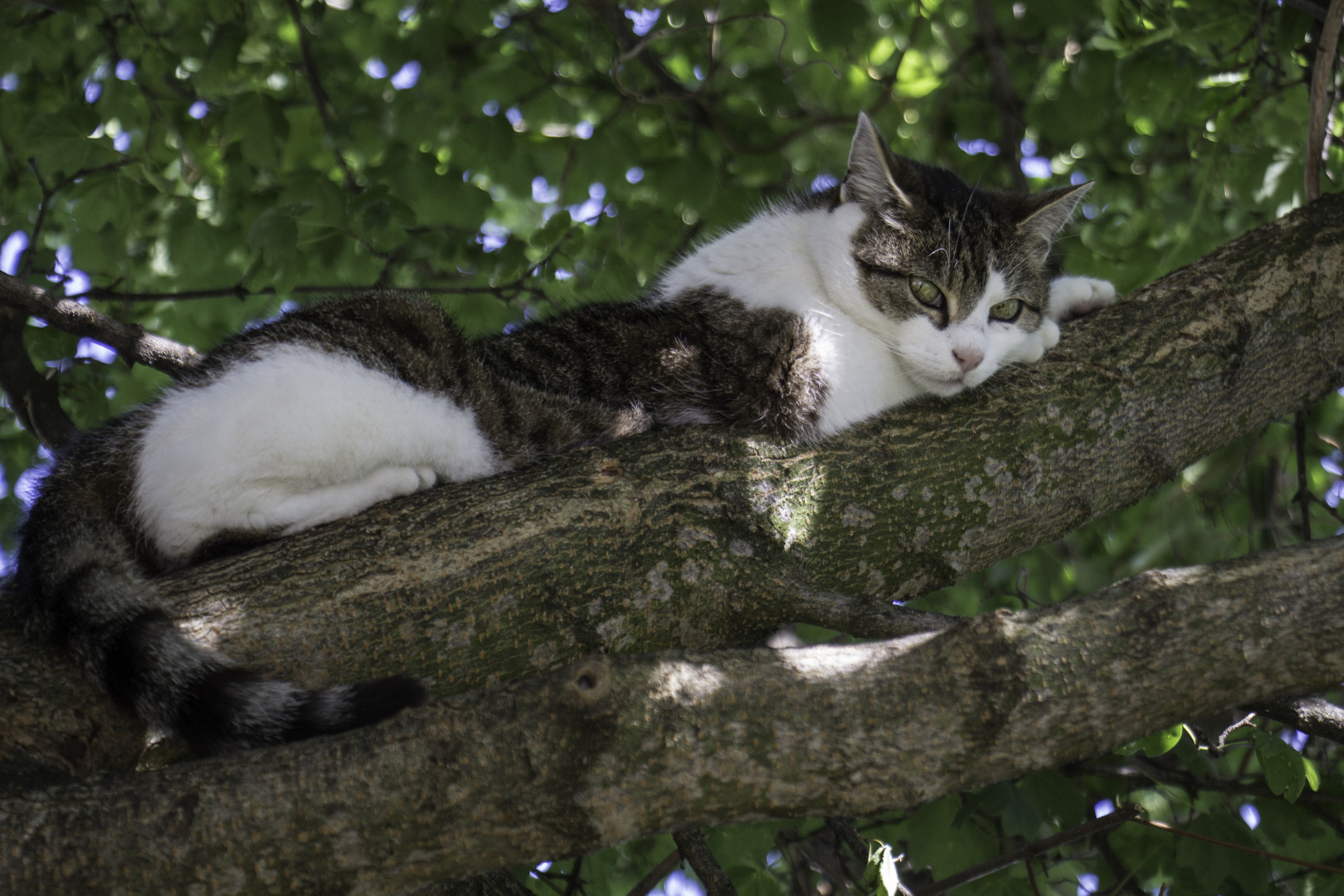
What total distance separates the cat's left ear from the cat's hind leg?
95.7 inches

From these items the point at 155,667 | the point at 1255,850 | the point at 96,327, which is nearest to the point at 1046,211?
the point at 1255,850

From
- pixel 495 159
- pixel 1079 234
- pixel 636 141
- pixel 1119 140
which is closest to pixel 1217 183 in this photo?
pixel 1079 234

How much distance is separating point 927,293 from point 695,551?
5.05 ft

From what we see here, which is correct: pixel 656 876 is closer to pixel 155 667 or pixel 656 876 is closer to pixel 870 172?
pixel 155 667

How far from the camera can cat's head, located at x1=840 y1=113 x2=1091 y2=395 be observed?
3221mm

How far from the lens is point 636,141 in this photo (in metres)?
5.07

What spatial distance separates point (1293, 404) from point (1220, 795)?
1645 mm

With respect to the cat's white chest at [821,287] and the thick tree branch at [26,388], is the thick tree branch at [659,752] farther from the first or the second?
the thick tree branch at [26,388]

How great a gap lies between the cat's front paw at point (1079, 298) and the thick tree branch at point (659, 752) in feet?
6.05

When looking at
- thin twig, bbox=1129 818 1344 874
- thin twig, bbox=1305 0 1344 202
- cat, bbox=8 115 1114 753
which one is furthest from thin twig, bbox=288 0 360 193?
thin twig, bbox=1129 818 1344 874

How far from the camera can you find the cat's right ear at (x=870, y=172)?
11.0ft

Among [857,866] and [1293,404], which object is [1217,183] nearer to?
[1293,404]

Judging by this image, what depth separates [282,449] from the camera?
8.71ft

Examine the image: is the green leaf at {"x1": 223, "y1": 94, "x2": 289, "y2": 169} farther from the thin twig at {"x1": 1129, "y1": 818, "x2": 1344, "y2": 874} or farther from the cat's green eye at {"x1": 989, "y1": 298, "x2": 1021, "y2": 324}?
the thin twig at {"x1": 1129, "y1": 818, "x2": 1344, "y2": 874}
